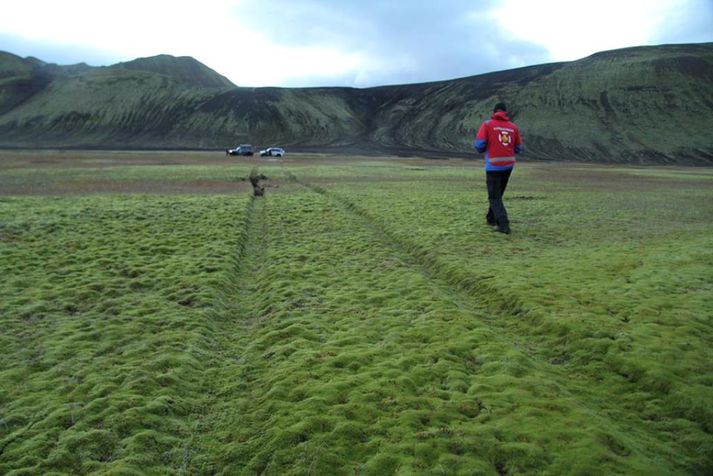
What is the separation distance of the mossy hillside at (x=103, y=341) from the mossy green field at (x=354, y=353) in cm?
4

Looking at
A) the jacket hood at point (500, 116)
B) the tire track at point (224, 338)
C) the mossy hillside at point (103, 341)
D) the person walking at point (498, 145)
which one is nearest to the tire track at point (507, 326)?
the person walking at point (498, 145)

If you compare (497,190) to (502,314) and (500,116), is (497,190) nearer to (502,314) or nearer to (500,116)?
(500,116)

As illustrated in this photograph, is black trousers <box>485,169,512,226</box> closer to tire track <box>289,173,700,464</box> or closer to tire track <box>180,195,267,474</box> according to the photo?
tire track <box>289,173,700,464</box>

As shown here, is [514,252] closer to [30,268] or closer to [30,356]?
[30,356]

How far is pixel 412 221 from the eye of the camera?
23.8 metres

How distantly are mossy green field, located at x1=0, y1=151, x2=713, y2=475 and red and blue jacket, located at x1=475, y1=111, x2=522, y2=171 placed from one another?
304 centimetres

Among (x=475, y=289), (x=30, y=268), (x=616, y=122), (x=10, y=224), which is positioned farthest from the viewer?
(x=616, y=122)

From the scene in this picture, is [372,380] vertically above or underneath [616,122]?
underneath

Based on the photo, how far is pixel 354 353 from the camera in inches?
363

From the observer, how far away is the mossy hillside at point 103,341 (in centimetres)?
668

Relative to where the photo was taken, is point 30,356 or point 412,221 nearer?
point 30,356

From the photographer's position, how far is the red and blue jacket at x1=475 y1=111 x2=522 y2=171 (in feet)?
62.9

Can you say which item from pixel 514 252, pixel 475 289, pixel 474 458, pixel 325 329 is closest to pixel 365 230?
pixel 514 252

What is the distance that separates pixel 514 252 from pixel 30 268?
1573 centimetres
